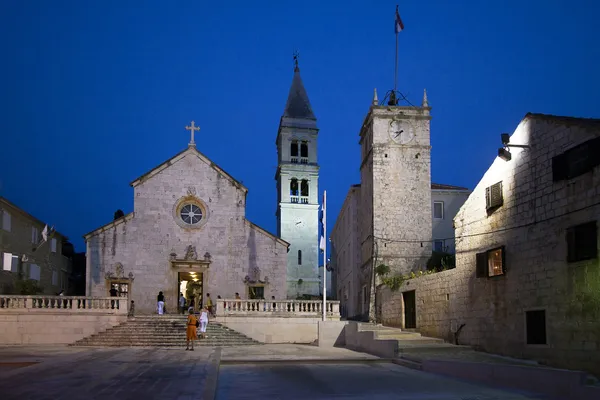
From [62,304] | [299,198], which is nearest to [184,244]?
[62,304]

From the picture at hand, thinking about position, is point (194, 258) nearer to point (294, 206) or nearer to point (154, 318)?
point (154, 318)

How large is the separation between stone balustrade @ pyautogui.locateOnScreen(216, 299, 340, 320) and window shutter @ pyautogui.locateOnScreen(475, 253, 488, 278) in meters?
10.9

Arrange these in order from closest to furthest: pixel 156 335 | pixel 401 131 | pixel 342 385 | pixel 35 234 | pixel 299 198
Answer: pixel 342 385 → pixel 156 335 → pixel 401 131 → pixel 35 234 → pixel 299 198

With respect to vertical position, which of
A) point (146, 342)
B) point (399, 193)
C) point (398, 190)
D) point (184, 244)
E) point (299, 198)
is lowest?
point (146, 342)

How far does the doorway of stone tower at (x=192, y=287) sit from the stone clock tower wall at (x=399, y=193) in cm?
1027

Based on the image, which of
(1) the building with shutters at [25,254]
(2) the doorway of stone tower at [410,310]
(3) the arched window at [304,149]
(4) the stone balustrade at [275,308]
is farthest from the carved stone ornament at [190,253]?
(3) the arched window at [304,149]

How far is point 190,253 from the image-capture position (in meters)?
34.2

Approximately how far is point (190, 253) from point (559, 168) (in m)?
22.7

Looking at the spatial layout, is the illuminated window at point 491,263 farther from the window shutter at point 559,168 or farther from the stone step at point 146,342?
the stone step at point 146,342

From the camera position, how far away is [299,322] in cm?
2942

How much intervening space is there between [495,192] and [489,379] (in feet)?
23.7

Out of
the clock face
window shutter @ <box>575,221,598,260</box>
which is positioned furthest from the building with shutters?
window shutter @ <box>575,221,598,260</box>

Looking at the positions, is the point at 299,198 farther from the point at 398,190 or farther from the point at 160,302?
the point at 160,302

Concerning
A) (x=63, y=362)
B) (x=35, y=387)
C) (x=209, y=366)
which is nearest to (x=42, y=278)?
(x=63, y=362)
